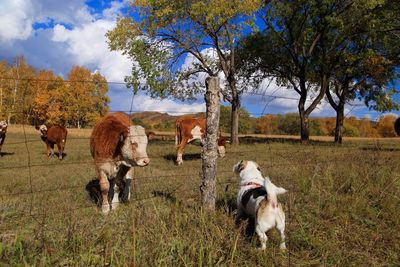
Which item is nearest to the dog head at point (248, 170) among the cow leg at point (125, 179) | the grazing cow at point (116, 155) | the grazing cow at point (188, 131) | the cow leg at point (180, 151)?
the grazing cow at point (116, 155)

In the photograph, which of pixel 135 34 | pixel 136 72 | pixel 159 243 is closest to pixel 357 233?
pixel 159 243

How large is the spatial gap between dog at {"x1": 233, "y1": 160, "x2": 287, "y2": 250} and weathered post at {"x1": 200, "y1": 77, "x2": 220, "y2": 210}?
45cm

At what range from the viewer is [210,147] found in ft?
16.9

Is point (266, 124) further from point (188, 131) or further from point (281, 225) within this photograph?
point (281, 225)

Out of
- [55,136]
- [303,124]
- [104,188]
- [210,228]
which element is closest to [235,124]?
[303,124]

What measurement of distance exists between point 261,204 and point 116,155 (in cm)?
A: 331

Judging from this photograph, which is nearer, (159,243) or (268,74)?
(159,243)

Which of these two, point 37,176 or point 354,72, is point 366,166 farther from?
point 354,72

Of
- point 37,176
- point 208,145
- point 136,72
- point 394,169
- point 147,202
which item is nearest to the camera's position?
point 208,145

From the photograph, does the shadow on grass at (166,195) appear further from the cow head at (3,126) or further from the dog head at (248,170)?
the cow head at (3,126)

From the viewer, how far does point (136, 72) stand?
2188cm

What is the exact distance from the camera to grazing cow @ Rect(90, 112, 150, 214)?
642cm

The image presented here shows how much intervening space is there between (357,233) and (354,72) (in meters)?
21.5

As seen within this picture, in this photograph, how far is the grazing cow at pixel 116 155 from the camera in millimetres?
6416
